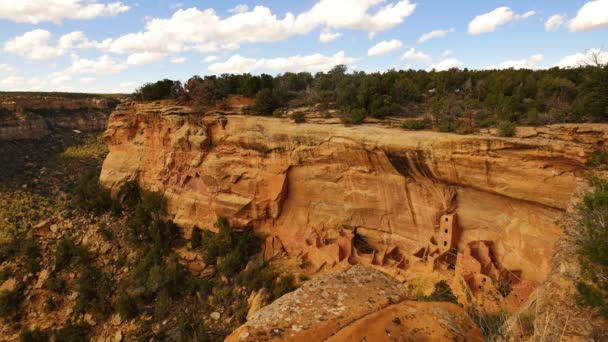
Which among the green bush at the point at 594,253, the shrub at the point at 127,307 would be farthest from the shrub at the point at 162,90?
the green bush at the point at 594,253

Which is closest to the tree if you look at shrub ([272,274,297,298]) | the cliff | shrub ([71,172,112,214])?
the cliff

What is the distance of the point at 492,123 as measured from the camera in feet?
44.3

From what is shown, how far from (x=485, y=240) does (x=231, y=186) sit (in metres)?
11.5

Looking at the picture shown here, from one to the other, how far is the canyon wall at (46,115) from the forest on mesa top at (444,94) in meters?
20.1

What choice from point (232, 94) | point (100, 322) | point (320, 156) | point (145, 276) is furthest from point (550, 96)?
point (100, 322)

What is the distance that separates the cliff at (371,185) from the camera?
11211mm

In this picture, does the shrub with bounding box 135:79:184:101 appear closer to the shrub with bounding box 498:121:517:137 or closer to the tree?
the tree

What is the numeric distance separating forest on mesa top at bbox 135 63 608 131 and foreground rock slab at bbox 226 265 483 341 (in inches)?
374

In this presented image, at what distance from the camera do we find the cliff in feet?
36.8

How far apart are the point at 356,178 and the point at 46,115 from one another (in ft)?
128

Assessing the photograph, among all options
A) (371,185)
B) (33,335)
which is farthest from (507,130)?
(33,335)

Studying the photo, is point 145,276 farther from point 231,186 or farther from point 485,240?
point 485,240

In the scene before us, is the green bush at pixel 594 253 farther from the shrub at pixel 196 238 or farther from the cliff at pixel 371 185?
the shrub at pixel 196 238

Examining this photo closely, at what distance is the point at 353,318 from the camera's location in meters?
4.52
